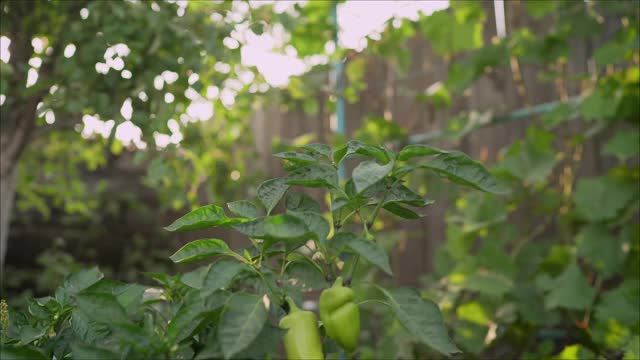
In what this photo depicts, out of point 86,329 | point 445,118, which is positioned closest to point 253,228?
point 86,329

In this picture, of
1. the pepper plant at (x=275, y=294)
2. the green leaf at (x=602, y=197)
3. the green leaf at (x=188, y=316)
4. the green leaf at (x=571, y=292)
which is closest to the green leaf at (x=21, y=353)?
the pepper plant at (x=275, y=294)

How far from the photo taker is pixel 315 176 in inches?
35.0

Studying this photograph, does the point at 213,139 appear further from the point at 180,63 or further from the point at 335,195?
the point at 335,195

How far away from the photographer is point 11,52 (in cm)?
207

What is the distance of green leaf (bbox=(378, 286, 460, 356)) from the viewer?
0.79 metres

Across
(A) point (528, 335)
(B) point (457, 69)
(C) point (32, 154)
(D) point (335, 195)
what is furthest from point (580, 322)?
(C) point (32, 154)

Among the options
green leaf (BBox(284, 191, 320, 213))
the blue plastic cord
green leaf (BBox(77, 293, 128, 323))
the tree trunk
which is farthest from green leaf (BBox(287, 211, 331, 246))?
the blue plastic cord

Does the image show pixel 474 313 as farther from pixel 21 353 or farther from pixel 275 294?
pixel 21 353

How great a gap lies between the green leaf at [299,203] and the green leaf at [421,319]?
0.16 m

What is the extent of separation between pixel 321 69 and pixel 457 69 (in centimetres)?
47

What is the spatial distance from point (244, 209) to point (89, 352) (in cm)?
24

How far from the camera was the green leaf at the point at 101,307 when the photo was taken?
82 cm

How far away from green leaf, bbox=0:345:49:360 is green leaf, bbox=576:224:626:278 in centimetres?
169

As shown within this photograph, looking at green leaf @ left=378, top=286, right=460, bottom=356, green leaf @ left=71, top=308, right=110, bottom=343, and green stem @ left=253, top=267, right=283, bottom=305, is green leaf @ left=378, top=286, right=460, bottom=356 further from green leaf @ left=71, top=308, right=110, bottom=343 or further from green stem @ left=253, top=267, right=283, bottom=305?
green leaf @ left=71, top=308, right=110, bottom=343
